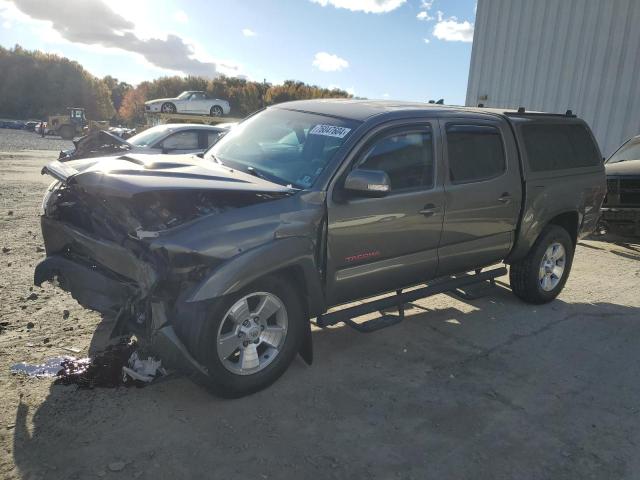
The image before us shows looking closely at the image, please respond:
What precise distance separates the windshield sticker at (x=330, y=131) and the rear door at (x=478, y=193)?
0.99m

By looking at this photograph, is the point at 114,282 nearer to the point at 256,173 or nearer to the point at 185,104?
the point at 256,173

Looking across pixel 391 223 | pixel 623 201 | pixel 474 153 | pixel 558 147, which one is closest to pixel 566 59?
pixel 623 201

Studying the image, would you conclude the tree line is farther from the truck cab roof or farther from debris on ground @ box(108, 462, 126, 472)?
debris on ground @ box(108, 462, 126, 472)

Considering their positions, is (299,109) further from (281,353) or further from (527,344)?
(527,344)

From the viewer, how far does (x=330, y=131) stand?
4.04m

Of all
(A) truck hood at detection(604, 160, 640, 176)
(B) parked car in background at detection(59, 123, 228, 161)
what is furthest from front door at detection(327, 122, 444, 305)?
(B) parked car in background at detection(59, 123, 228, 161)

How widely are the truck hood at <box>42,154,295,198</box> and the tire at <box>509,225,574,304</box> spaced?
3.11 m

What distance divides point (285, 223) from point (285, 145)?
986 millimetres

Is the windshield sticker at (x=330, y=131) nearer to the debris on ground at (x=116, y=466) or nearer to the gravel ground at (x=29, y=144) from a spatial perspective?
the debris on ground at (x=116, y=466)

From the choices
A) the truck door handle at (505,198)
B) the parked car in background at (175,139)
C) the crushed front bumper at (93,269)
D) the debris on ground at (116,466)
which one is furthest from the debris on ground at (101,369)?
the parked car in background at (175,139)

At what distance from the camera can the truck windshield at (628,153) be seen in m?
9.22

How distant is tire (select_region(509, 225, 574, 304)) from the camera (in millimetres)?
5512

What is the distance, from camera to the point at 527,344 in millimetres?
4711

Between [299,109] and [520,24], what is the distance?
10.6 meters
